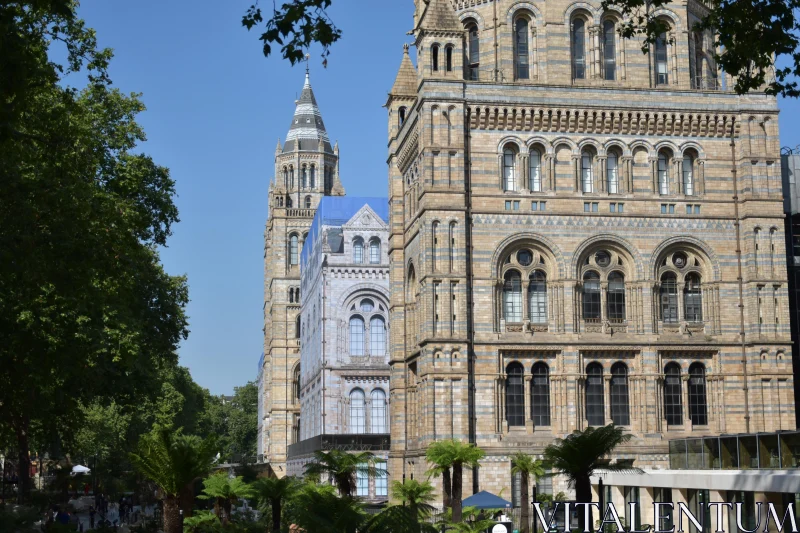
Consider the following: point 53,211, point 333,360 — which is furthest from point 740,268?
point 333,360

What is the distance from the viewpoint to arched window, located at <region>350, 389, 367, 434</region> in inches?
3110

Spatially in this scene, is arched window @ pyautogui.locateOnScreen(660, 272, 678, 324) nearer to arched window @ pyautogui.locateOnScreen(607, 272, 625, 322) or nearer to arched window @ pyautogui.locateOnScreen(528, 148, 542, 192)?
arched window @ pyautogui.locateOnScreen(607, 272, 625, 322)

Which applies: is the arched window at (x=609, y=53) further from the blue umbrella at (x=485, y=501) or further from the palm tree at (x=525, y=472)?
the blue umbrella at (x=485, y=501)

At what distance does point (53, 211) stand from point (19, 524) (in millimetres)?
6997

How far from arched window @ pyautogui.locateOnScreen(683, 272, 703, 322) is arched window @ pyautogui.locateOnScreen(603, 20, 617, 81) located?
9013 millimetres

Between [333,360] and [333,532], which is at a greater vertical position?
[333,360]

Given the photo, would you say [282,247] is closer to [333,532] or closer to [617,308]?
[617,308]

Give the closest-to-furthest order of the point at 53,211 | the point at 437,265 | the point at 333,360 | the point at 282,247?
1. the point at 53,211
2. the point at 437,265
3. the point at 333,360
4. the point at 282,247

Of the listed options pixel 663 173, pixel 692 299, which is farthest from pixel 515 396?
pixel 663 173

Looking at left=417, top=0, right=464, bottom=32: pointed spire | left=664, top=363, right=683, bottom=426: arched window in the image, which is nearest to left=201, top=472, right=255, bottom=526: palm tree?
left=664, top=363, right=683, bottom=426: arched window

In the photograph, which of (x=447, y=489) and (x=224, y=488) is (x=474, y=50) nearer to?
(x=447, y=489)

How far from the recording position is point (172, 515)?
3108 cm

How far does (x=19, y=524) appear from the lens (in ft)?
82.0

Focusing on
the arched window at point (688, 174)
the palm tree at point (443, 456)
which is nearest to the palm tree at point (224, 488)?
the palm tree at point (443, 456)
